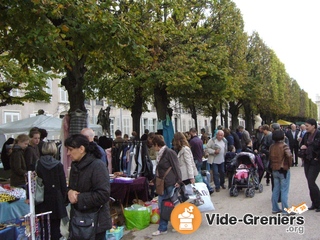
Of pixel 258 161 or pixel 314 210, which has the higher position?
pixel 258 161

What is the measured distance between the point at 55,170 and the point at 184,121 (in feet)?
143

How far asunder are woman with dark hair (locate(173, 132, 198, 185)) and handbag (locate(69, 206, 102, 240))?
354 centimetres

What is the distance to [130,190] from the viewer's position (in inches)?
304

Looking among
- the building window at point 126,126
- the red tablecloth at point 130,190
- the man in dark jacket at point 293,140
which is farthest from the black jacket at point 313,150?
the building window at point 126,126

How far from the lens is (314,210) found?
7.03m

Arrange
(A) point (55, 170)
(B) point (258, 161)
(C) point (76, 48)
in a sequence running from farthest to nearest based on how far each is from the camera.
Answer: (B) point (258, 161)
(C) point (76, 48)
(A) point (55, 170)

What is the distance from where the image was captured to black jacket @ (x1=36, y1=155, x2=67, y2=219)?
16.9ft

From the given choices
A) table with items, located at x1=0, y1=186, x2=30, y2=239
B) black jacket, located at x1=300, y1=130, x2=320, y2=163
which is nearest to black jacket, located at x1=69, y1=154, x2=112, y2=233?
table with items, located at x1=0, y1=186, x2=30, y2=239

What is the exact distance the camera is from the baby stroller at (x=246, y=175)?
918 cm

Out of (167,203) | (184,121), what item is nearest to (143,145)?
(167,203)

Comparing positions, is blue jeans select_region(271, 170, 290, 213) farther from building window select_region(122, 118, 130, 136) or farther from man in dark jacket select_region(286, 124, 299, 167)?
building window select_region(122, 118, 130, 136)

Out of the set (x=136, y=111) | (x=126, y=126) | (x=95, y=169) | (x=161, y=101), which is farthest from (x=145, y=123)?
→ (x=95, y=169)

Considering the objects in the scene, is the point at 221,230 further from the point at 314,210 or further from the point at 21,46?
the point at 21,46

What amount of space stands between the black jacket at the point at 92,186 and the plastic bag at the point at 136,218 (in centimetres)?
317
